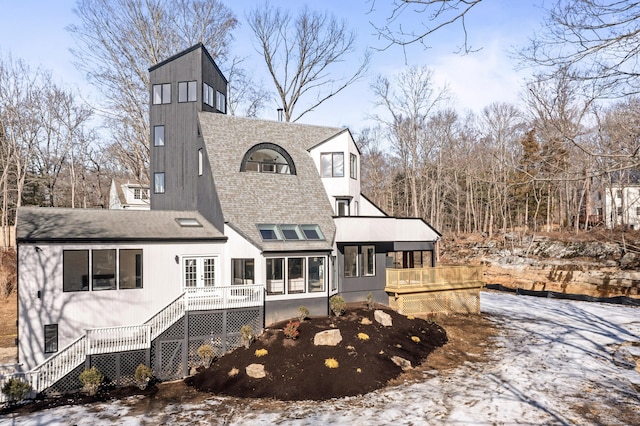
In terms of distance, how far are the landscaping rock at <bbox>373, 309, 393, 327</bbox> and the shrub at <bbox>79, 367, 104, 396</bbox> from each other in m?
10.7

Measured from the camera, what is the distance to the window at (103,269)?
16.3 m

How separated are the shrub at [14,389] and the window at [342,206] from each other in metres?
14.9

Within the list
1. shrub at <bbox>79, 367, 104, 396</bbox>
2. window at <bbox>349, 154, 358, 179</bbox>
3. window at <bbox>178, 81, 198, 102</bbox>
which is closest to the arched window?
window at <bbox>349, 154, 358, 179</bbox>

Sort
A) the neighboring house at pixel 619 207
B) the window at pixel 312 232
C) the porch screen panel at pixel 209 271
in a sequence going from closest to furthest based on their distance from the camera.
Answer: the porch screen panel at pixel 209 271, the window at pixel 312 232, the neighboring house at pixel 619 207

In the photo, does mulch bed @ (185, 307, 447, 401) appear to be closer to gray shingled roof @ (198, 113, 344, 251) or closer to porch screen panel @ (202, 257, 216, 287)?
porch screen panel @ (202, 257, 216, 287)

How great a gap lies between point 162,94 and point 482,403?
21538mm

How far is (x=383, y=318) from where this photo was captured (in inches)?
711

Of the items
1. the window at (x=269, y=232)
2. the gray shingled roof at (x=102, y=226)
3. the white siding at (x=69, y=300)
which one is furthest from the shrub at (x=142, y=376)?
the window at (x=269, y=232)

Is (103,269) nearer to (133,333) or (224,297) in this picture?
(133,333)

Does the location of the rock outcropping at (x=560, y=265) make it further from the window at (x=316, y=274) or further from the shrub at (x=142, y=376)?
the shrub at (x=142, y=376)

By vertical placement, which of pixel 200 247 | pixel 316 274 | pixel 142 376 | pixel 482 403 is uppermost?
pixel 200 247

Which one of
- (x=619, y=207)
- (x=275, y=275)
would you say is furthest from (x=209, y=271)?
(x=619, y=207)

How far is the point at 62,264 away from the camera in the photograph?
51.5 feet

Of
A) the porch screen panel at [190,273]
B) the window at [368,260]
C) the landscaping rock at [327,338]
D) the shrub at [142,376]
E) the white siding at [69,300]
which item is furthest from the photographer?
the window at [368,260]
